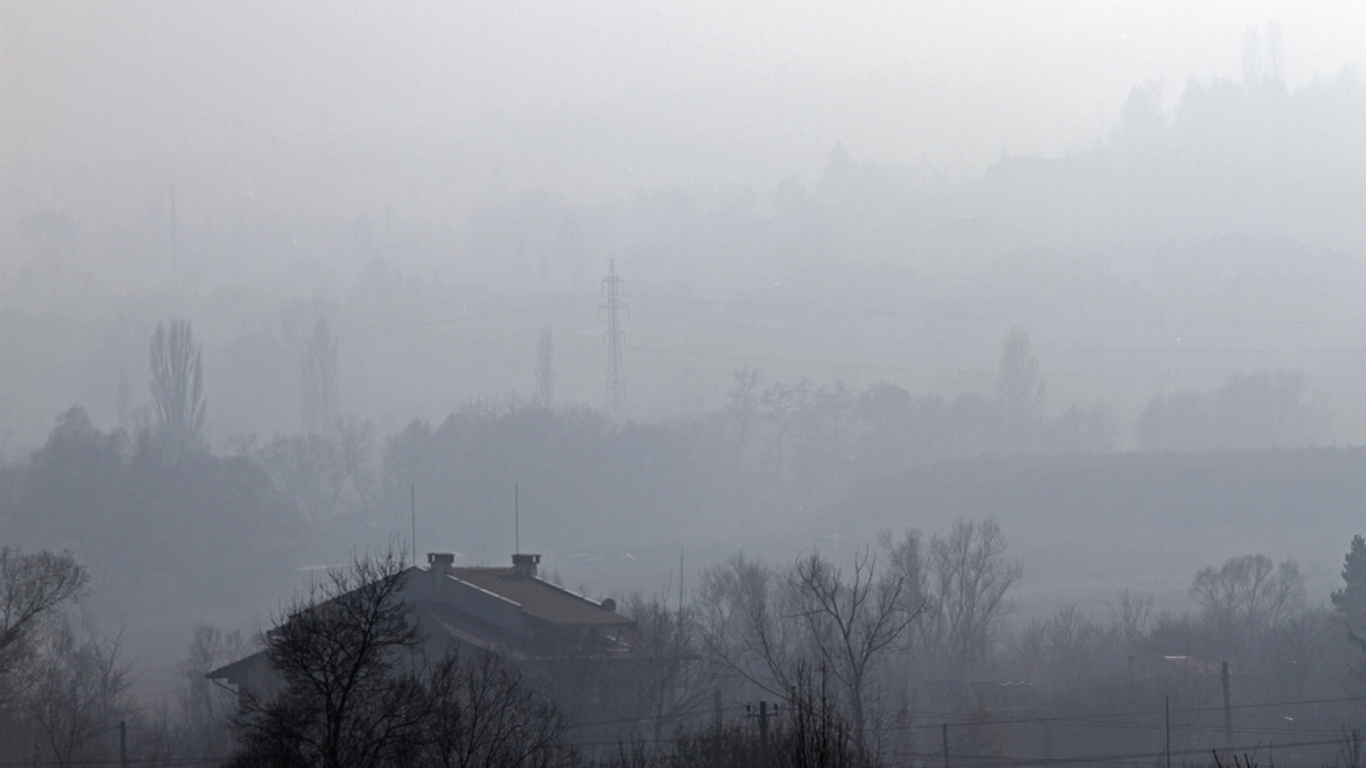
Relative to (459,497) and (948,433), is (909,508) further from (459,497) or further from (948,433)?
(459,497)

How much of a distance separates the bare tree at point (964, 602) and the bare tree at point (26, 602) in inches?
1595

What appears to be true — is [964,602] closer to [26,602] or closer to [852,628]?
[852,628]

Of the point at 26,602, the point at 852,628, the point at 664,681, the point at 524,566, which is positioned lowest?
the point at 664,681

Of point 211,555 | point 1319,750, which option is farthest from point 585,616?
point 211,555

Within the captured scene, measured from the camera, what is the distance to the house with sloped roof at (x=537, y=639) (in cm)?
4419

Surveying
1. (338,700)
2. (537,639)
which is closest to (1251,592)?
(537,639)

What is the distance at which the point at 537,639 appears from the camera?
45.5m

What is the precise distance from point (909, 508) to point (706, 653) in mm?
74201

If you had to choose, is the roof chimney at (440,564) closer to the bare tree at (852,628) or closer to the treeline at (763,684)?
the treeline at (763,684)

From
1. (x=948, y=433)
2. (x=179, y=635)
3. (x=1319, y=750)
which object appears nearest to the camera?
(x=1319, y=750)

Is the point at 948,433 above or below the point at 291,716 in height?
above

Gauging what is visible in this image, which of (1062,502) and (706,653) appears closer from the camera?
(706,653)

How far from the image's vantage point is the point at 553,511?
13050 centimetres

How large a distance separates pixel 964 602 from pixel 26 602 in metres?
47.7
